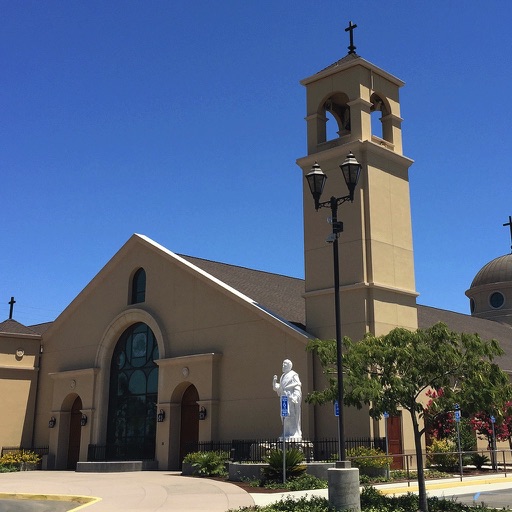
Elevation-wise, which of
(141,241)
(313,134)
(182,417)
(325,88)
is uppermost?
(325,88)

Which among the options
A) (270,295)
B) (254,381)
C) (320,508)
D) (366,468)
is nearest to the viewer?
(320,508)

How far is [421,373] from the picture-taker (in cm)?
1539

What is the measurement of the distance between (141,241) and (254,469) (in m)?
15.5

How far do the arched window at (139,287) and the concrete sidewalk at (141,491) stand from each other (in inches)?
385

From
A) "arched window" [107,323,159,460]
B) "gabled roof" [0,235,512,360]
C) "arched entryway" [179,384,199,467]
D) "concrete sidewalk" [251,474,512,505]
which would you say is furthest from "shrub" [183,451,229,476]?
"arched window" [107,323,159,460]

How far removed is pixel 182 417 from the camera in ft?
102

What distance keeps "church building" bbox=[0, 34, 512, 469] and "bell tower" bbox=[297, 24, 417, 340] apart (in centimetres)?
6

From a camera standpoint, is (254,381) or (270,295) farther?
(270,295)

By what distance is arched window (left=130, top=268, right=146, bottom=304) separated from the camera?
34.4 metres

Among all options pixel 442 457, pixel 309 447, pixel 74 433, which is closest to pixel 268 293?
pixel 309 447

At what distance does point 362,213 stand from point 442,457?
9.76m

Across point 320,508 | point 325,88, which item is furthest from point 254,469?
point 325,88

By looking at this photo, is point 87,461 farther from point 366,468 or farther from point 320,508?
point 320,508

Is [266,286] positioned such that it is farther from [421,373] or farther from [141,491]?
[421,373]
